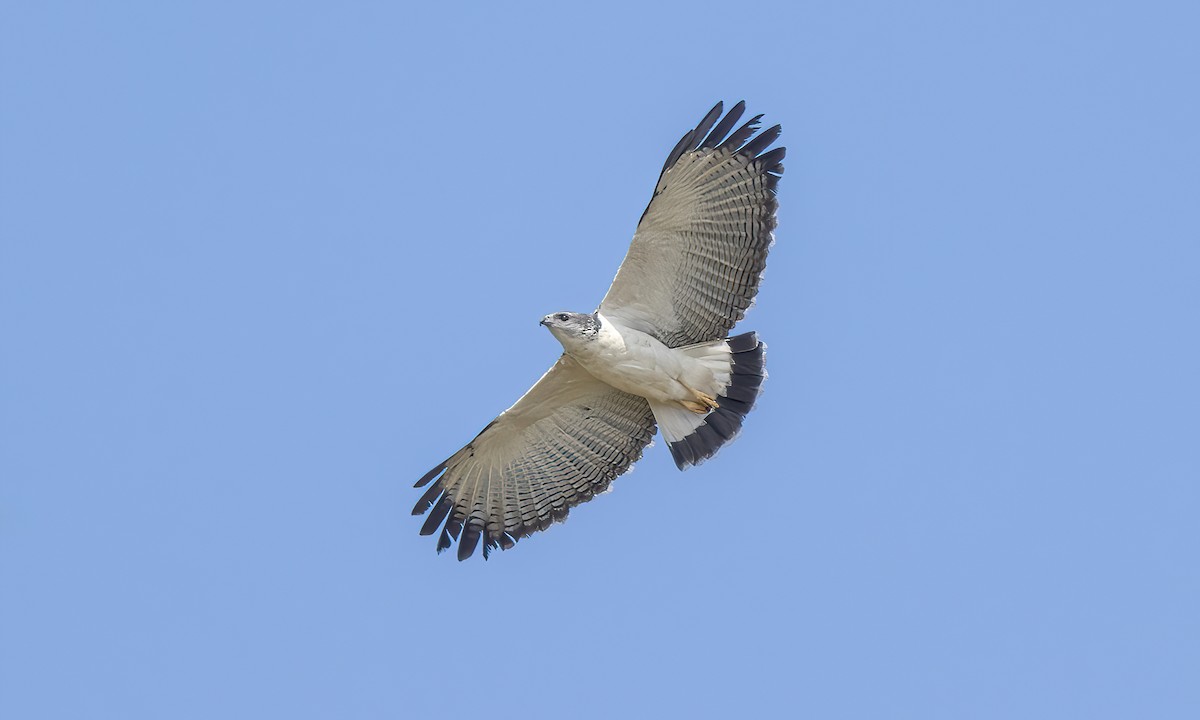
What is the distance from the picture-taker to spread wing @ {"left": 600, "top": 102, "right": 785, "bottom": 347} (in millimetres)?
15781

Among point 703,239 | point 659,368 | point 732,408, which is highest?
point 703,239

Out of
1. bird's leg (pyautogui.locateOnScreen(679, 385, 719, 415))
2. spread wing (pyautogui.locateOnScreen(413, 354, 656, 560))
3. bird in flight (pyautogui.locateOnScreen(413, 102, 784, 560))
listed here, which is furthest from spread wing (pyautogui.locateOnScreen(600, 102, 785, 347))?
spread wing (pyautogui.locateOnScreen(413, 354, 656, 560))

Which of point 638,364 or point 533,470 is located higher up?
point 638,364

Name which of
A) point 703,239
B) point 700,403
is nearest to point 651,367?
point 700,403

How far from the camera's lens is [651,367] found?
640 inches

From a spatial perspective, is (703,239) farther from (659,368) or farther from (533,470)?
(533,470)

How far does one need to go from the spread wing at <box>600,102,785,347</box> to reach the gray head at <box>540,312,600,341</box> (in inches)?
23.2

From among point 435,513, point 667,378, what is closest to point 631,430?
point 667,378

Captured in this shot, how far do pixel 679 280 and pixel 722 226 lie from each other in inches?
27.2

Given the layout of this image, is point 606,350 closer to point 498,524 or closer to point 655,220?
point 655,220

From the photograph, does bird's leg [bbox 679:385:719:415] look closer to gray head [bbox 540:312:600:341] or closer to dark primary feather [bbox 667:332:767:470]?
dark primary feather [bbox 667:332:767:470]

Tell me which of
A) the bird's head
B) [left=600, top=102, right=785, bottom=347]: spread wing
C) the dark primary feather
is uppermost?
[left=600, top=102, right=785, bottom=347]: spread wing

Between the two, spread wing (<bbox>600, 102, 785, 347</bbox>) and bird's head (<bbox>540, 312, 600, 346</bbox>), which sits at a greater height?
spread wing (<bbox>600, 102, 785, 347</bbox>)

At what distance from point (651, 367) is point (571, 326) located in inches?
36.6
